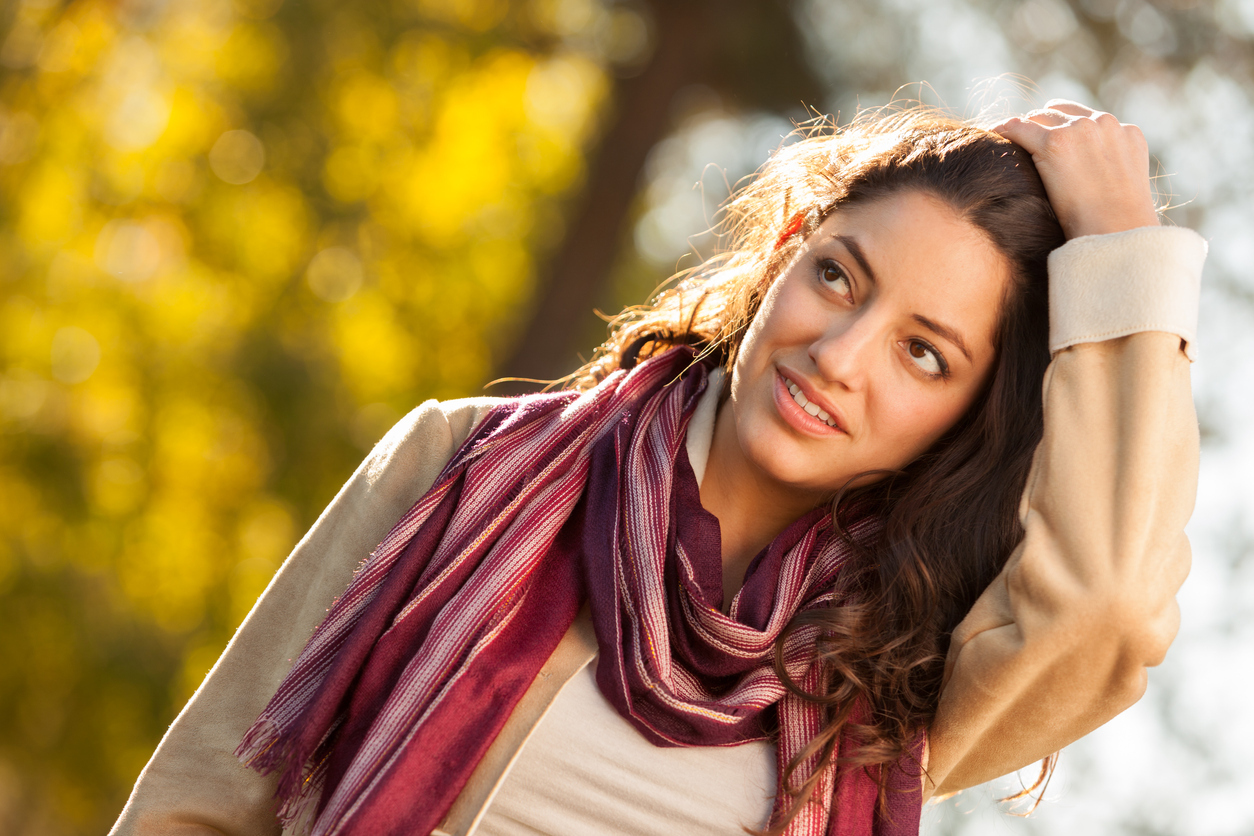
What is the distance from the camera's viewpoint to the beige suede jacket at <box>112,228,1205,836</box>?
60.2 inches

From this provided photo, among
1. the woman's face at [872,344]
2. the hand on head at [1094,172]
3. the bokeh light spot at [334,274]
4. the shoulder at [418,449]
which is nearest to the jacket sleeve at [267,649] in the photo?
the shoulder at [418,449]

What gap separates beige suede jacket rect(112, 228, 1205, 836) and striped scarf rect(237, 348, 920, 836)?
68mm

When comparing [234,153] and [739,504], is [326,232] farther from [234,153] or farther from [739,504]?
[739,504]

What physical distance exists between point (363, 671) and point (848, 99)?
4.80 meters

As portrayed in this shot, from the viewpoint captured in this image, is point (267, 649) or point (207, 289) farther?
point (207, 289)

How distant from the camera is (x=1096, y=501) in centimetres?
156

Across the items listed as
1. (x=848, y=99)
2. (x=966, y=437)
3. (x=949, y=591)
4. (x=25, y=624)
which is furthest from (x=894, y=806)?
(x=25, y=624)

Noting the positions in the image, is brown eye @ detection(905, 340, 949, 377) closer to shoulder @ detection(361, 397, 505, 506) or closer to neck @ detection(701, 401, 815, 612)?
neck @ detection(701, 401, 815, 612)

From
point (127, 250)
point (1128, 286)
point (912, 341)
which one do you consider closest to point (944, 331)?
point (912, 341)

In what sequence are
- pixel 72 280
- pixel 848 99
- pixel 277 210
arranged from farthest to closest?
pixel 277 210 → pixel 72 280 → pixel 848 99

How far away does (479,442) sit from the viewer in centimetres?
176

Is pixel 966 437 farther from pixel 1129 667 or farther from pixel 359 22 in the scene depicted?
pixel 359 22

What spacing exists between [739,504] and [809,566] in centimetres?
18

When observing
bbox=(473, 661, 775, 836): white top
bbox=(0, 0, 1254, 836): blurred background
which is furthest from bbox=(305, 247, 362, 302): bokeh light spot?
bbox=(473, 661, 775, 836): white top
